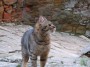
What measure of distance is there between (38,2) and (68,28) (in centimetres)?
124

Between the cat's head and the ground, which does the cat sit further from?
the ground

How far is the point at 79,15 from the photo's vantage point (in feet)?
34.0

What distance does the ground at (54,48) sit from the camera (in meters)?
6.24

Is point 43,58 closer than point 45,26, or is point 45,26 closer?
point 45,26

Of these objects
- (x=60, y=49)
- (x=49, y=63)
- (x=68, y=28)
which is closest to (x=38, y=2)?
(x=68, y=28)

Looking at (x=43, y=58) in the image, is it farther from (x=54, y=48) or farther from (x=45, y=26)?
(x=54, y=48)

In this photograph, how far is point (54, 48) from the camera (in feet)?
26.5

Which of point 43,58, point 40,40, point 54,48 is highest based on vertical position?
point 40,40

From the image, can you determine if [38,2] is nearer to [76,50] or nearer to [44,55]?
[76,50]

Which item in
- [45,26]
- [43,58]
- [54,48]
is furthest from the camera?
[54,48]

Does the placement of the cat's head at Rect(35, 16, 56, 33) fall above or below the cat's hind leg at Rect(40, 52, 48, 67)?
above

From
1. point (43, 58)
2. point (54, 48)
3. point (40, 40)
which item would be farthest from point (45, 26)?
point (54, 48)

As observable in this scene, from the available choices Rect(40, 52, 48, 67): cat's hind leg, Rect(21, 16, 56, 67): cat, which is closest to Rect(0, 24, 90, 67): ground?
Rect(40, 52, 48, 67): cat's hind leg

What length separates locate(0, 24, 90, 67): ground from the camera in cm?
624
